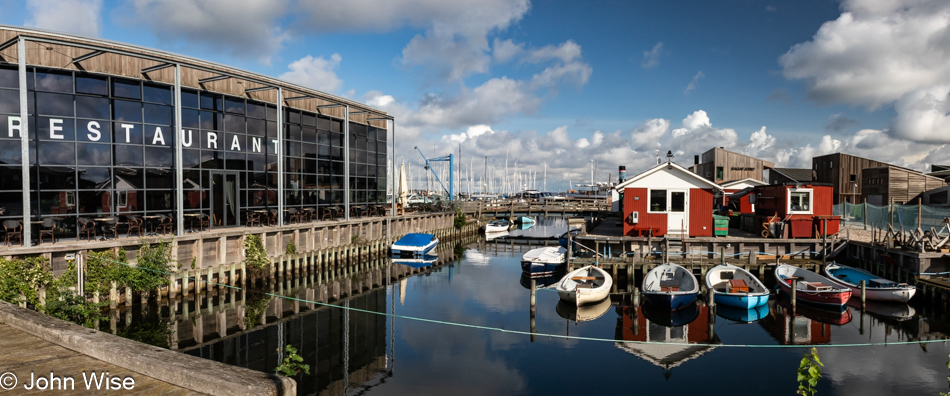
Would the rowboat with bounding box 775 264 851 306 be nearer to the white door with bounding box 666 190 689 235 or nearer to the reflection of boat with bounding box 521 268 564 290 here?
the white door with bounding box 666 190 689 235

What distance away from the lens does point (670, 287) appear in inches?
820

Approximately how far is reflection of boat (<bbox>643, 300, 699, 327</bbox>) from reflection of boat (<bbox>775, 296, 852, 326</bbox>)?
12.3 feet

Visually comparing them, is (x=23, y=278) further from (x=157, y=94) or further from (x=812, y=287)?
(x=812, y=287)

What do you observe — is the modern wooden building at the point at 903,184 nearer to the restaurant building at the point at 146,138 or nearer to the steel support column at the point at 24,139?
the restaurant building at the point at 146,138

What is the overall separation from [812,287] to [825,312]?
124 cm

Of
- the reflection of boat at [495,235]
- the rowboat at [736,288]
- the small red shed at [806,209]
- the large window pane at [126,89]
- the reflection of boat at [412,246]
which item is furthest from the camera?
the reflection of boat at [495,235]

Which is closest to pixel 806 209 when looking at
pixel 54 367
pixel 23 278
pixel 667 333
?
pixel 667 333

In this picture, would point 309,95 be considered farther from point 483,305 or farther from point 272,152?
point 483,305

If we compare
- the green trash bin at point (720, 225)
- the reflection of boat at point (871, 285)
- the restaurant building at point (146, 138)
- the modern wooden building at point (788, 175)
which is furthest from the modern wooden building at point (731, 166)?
the restaurant building at point (146, 138)

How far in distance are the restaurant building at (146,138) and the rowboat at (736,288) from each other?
72.1 ft

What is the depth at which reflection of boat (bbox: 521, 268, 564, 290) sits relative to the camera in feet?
89.6

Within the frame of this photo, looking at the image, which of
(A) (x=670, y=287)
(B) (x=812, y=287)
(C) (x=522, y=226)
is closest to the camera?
(B) (x=812, y=287)

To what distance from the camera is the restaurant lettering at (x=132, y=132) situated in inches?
781

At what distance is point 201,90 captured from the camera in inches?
1037
